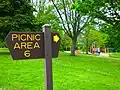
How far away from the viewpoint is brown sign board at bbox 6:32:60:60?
5.07 meters

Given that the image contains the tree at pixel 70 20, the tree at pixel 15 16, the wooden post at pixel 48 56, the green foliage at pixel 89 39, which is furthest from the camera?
the green foliage at pixel 89 39

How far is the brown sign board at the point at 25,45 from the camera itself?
16.6 ft

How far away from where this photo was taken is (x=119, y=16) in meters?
23.7

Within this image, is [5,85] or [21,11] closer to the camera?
[5,85]

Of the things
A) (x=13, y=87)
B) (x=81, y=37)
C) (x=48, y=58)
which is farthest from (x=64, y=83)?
(x=81, y=37)

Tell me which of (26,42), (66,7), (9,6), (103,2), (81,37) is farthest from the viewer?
(81,37)

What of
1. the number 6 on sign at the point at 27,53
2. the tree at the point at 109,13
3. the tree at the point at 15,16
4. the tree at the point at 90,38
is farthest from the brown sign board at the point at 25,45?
the tree at the point at 90,38

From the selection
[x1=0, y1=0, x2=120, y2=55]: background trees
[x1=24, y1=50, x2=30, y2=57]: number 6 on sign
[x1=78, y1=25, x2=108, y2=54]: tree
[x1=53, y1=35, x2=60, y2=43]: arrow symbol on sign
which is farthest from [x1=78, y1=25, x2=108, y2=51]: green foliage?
[x1=24, y1=50, x2=30, y2=57]: number 6 on sign

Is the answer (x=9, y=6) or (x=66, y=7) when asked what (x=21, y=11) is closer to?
(x=9, y=6)

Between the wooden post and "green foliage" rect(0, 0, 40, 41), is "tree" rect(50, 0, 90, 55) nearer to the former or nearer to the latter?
"green foliage" rect(0, 0, 40, 41)

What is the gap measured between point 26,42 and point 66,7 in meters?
33.9

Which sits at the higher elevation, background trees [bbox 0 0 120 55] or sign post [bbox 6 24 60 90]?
background trees [bbox 0 0 120 55]

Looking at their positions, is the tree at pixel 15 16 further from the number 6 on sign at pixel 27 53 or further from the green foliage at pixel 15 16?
the number 6 on sign at pixel 27 53

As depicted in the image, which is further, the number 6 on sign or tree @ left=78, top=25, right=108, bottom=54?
tree @ left=78, top=25, right=108, bottom=54
